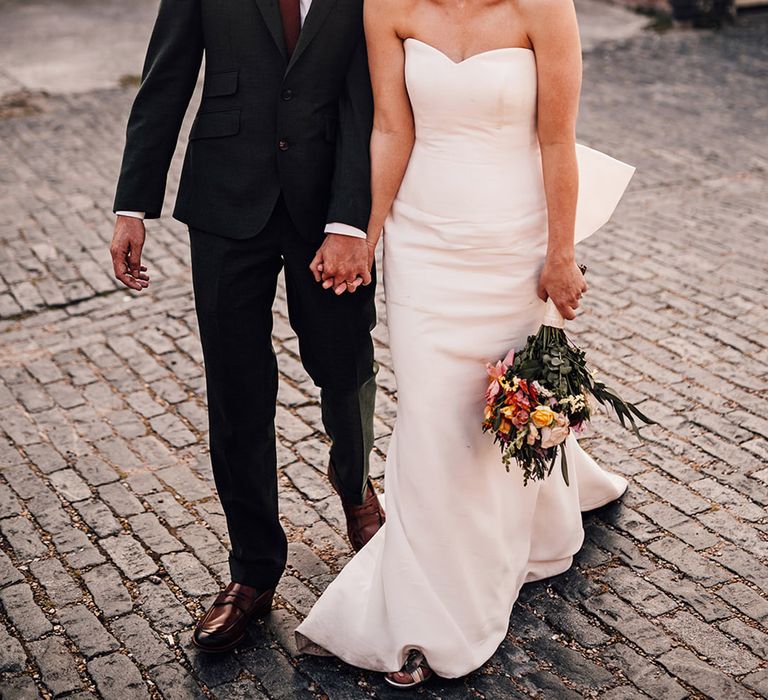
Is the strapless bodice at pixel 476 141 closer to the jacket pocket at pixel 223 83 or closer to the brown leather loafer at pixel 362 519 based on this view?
the jacket pocket at pixel 223 83

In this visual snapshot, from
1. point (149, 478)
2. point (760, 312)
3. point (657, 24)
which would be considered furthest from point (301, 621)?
point (657, 24)

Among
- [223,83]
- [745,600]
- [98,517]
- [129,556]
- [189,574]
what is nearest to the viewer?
[223,83]

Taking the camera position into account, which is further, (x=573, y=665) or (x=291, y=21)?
(x=573, y=665)

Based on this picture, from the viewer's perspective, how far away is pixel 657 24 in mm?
12914

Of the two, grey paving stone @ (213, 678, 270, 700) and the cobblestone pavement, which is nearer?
grey paving stone @ (213, 678, 270, 700)

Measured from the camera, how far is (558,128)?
3209mm

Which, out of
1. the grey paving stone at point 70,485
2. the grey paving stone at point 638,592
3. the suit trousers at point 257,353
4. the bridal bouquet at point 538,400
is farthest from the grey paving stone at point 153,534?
the grey paving stone at point 638,592

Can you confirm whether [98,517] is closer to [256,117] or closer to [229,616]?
[229,616]

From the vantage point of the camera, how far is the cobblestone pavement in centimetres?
349

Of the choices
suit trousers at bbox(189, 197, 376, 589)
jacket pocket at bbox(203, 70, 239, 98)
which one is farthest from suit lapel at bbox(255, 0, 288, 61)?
suit trousers at bbox(189, 197, 376, 589)

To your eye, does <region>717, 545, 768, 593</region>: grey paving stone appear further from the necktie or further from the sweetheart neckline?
the necktie

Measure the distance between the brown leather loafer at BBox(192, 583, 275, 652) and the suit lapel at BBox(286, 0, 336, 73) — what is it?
5.67ft

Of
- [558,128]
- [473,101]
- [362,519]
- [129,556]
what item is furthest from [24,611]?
[558,128]

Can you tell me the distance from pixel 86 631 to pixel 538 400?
170cm
